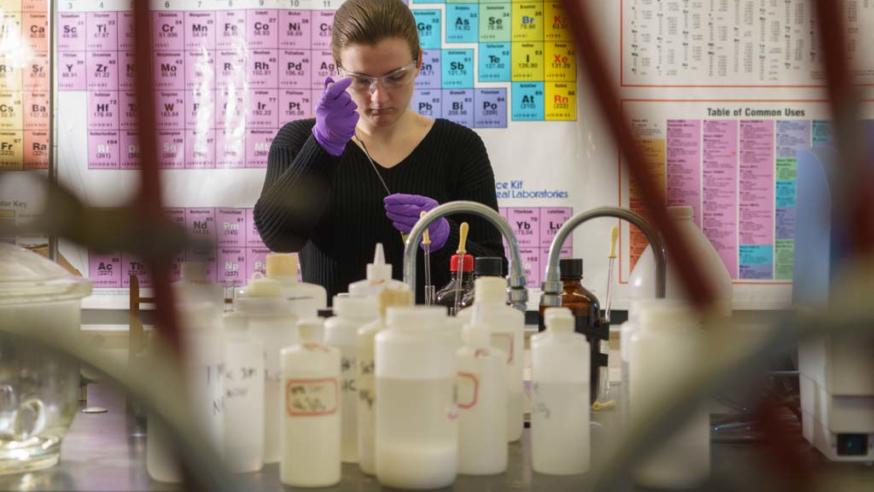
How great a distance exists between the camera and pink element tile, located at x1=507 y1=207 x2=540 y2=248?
2738mm

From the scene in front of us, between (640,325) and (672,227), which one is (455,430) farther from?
(672,227)

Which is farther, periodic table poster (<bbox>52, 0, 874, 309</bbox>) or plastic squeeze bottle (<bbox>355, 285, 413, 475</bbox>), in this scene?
periodic table poster (<bbox>52, 0, 874, 309</bbox>)

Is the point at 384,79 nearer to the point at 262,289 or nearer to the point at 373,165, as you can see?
the point at 373,165

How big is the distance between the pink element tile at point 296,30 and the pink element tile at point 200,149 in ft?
1.17

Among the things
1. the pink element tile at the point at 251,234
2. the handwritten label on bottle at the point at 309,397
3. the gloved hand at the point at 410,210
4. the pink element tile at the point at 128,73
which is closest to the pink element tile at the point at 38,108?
the pink element tile at the point at 251,234

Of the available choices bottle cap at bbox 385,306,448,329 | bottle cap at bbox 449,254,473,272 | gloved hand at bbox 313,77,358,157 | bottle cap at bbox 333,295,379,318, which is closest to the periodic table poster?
Answer: gloved hand at bbox 313,77,358,157

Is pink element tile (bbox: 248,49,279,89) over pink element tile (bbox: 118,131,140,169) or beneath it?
over

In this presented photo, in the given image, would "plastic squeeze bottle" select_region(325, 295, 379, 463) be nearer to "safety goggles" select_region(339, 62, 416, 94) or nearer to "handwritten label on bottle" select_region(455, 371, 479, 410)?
"handwritten label on bottle" select_region(455, 371, 479, 410)

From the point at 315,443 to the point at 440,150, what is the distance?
145 centimetres

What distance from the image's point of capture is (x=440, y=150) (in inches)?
90.7

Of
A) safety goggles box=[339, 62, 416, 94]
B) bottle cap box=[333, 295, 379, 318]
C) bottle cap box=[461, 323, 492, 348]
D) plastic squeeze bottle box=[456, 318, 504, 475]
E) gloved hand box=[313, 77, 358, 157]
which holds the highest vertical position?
safety goggles box=[339, 62, 416, 94]

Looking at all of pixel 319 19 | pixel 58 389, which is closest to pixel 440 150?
pixel 319 19

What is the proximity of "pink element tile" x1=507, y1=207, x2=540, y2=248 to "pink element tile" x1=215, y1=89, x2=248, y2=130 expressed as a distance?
0.85 meters

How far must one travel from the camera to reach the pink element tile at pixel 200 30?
276 cm
